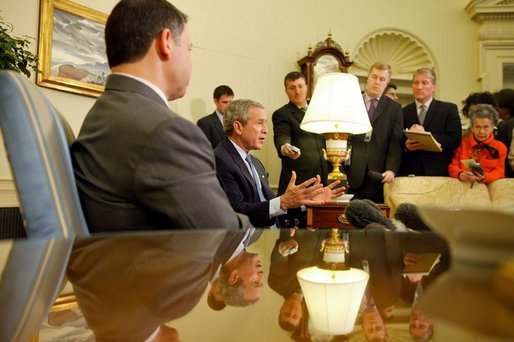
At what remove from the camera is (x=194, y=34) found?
5023 millimetres

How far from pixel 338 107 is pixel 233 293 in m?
2.39

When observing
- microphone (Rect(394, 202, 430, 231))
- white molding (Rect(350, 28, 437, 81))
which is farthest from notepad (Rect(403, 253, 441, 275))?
white molding (Rect(350, 28, 437, 81))

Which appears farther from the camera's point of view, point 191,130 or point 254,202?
point 254,202

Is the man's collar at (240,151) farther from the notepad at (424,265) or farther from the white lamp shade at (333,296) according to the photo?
the white lamp shade at (333,296)

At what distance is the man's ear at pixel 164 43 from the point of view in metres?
1.32

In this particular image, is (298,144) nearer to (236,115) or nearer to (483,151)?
(236,115)

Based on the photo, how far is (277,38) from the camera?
18.3ft

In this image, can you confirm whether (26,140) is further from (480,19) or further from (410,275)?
(480,19)

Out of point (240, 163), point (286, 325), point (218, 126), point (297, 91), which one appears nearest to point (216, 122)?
point (218, 126)

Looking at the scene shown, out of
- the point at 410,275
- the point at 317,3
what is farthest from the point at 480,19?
the point at 410,275

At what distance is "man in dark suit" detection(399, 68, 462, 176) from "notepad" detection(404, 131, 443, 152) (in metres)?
0.10

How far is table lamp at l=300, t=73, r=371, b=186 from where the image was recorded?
8.98 ft

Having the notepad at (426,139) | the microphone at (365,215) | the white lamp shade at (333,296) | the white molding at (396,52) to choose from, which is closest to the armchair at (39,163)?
the white lamp shade at (333,296)

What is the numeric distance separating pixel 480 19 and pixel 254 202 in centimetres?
518
